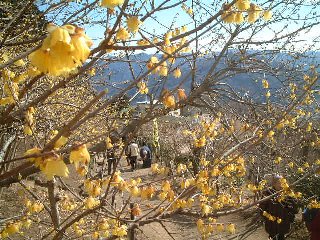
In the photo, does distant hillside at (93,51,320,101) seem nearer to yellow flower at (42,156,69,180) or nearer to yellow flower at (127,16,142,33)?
yellow flower at (127,16,142,33)

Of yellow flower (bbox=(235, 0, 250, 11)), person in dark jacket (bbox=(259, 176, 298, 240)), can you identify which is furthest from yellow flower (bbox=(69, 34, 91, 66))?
person in dark jacket (bbox=(259, 176, 298, 240))

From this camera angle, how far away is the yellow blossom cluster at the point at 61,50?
117cm

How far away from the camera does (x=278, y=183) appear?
5.60 m

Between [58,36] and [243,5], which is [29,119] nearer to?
[58,36]

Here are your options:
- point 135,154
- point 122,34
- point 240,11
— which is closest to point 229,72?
point 240,11

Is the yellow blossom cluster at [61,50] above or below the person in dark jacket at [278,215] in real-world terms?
above

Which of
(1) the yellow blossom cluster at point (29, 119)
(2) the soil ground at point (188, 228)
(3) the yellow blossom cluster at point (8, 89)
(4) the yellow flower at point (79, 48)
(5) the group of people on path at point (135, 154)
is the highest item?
(3) the yellow blossom cluster at point (8, 89)

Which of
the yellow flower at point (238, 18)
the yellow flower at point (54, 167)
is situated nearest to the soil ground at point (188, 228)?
the yellow flower at point (238, 18)

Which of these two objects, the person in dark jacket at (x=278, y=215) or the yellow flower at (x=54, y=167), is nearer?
the yellow flower at (x=54, y=167)

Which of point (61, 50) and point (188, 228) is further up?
point (61, 50)

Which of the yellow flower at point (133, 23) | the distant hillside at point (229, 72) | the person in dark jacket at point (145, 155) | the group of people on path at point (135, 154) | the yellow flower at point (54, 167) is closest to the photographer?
the yellow flower at point (54, 167)

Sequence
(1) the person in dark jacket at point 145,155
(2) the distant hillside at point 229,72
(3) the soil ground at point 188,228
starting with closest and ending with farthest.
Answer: (2) the distant hillside at point 229,72
(3) the soil ground at point 188,228
(1) the person in dark jacket at point 145,155

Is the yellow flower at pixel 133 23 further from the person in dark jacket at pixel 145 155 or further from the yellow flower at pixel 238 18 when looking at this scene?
the person in dark jacket at pixel 145 155

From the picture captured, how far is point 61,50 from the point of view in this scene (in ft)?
3.97
